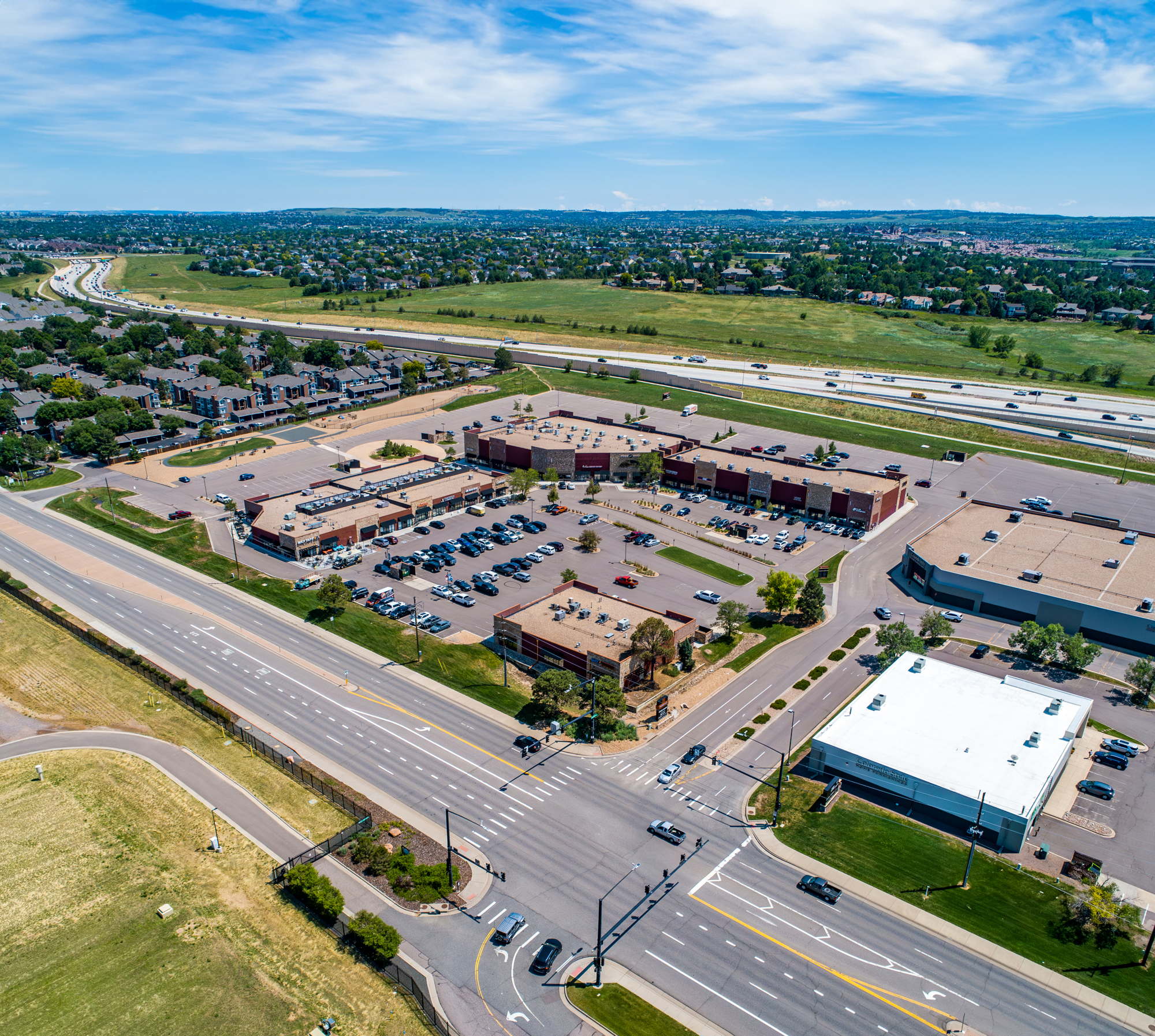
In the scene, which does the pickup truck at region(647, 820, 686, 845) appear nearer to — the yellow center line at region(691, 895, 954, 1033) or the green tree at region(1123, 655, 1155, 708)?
the yellow center line at region(691, 895, 954, 1033)

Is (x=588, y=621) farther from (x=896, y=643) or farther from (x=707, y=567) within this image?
(x=896, y=643)

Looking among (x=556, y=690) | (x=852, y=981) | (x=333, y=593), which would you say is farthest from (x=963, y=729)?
(x=333, y=593)

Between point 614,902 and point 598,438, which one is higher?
point 598,438

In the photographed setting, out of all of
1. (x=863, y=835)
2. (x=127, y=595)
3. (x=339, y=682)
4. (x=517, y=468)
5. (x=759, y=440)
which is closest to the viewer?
(x=863, y=835)

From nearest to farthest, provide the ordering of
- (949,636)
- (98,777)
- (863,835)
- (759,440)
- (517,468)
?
(863,835), (98,777), (949,636), (517,468), (759,440)

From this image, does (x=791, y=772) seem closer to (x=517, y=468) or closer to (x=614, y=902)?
(x=614, y=902)

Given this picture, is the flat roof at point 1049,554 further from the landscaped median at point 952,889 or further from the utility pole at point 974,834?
the landscaped median at point 952,889

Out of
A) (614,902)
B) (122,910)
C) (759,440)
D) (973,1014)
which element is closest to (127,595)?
(122,910)
